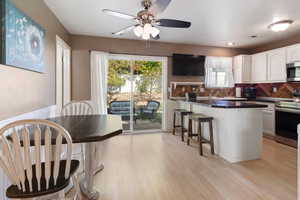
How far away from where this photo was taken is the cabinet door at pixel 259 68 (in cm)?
460

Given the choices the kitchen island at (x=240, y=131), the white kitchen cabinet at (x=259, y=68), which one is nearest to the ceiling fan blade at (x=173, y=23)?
the kitchen island at (x=240, y=131)

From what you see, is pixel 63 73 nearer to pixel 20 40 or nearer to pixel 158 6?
pixel 20 40

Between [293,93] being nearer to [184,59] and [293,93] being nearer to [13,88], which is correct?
[184,59]

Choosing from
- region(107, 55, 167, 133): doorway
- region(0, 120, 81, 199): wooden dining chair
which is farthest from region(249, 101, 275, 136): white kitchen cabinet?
region(0, 120, 81, 199): wooden dining chair

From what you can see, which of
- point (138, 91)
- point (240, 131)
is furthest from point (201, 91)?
point (240, 131)

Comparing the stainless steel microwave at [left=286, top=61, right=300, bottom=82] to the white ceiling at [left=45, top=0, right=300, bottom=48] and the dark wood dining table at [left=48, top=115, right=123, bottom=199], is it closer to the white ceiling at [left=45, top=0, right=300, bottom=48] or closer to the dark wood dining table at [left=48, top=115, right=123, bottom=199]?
the white ceiling at [left=45, top=0, right=300, bottom=48]

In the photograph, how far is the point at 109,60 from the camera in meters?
4.48

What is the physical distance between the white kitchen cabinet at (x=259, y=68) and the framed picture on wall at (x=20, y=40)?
5067 millimetres

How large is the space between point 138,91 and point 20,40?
309 cm

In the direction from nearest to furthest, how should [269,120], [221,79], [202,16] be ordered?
1. [202,16]
2. [269,120]
3. [221,79]

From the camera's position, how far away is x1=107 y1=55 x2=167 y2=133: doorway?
179 inches

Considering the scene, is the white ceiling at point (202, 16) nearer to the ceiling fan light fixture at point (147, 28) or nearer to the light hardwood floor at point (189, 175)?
the ceiling fan light fixture at point (147, 28)

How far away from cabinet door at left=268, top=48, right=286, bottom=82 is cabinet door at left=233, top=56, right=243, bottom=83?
741 mm

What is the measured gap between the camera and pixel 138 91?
4.71 metres
